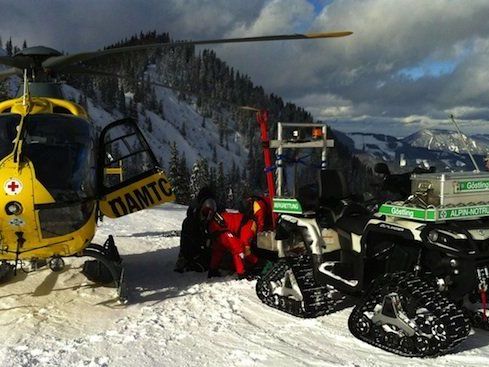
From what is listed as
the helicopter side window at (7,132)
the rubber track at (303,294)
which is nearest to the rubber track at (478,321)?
the rubber track at (303,294)

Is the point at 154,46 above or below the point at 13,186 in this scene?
above

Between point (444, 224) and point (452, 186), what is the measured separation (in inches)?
14.7

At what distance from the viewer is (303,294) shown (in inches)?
232

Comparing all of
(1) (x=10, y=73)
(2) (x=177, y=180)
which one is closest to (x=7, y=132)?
(1) (x=10, y=73)

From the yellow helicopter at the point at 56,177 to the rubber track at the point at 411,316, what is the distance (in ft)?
9.43

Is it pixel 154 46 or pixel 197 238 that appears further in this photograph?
pixel 197 238

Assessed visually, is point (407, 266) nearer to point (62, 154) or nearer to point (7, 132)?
point (62, 154)

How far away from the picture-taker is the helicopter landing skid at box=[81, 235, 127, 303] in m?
5.95

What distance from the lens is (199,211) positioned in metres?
8.20

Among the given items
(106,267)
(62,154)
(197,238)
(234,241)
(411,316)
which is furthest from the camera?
(197,238)

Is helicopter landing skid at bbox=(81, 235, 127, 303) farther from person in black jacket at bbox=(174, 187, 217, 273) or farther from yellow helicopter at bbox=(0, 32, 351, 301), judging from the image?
person in black jacket at bbox=(174, 187, 217, 273)

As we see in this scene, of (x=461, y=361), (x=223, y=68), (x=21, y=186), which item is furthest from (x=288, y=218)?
(x=223, y=68)

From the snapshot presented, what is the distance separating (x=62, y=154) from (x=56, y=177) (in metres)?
0.37

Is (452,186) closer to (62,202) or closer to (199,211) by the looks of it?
(62,202)
